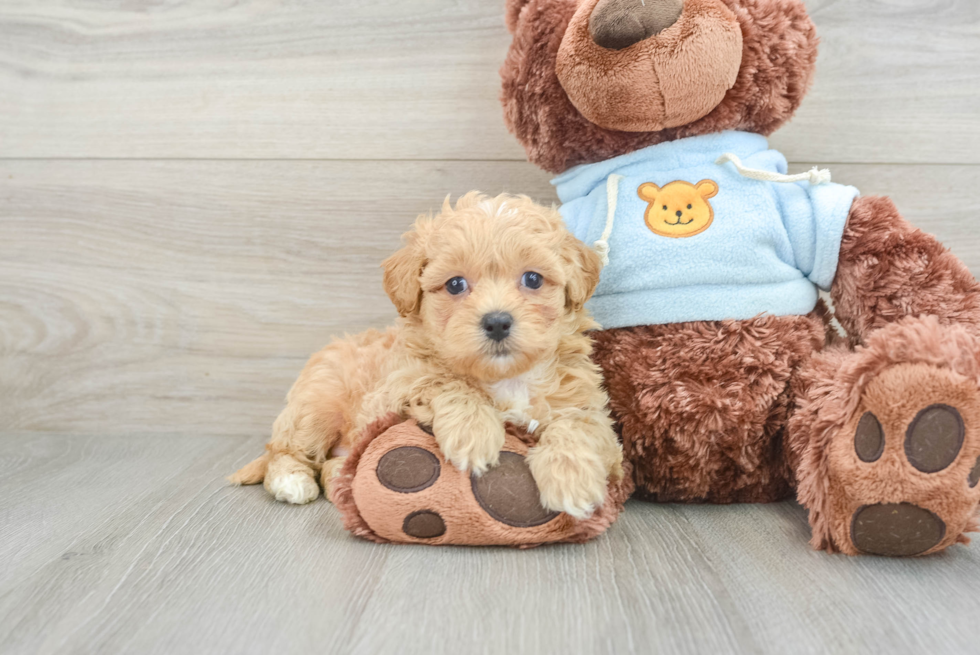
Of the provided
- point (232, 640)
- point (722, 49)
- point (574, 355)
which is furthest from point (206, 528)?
point (722, 49)

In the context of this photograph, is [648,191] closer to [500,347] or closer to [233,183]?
[500,347]

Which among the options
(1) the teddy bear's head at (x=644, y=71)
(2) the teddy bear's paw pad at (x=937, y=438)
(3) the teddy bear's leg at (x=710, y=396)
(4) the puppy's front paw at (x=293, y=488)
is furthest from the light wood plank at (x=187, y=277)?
(2) the teddy bear's paw pad at (x=937, y=438)

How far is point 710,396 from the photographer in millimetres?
1116

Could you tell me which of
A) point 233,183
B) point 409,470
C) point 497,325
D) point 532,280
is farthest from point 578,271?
point 233,183

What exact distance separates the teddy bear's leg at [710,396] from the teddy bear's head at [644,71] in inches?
13.6

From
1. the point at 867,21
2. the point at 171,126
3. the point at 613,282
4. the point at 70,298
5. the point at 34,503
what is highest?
the point at 867,21

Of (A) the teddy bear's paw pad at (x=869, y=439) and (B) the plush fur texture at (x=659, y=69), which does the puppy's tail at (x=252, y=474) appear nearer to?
(B) the plush fur texture at (x=659, y=69)

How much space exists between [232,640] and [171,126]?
129cm

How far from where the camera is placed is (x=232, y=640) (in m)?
0.80

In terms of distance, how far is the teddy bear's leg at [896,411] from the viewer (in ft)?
2.90

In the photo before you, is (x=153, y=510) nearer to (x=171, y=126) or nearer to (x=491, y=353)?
(x=491, y=353)

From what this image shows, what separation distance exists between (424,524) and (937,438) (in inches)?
27.0

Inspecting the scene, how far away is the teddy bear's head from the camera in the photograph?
3.53 ft

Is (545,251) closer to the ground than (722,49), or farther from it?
closer to the ground
